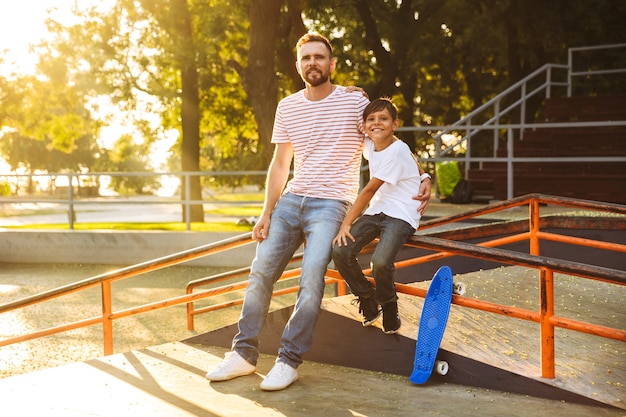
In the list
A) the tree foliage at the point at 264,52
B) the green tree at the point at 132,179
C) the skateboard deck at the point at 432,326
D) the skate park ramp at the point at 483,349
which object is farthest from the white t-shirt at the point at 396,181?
the green tree at the point at 132,179

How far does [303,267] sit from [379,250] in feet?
1.55

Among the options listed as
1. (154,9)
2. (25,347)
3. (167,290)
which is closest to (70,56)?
(154,9)

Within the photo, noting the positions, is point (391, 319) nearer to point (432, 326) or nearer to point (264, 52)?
point (432, 326)

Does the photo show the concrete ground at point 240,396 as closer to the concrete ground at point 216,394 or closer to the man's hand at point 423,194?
the concrete ground at point 216,394

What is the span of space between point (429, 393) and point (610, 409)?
3.27 feet

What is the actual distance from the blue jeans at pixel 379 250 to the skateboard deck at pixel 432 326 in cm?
25

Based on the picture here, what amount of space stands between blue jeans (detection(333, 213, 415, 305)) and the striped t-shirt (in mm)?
282

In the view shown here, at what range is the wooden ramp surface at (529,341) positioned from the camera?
16.4ft

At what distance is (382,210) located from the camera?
5.24 m

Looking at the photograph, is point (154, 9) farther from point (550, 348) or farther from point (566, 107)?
point (550, 348)

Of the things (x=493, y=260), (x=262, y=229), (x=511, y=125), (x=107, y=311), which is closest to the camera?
(x=493, y=260)

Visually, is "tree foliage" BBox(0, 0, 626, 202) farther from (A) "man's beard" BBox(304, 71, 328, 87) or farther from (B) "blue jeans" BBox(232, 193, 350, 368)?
(B) "blue jeans" BBox(232, 193, 350, 368)

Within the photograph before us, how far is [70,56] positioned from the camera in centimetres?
2720

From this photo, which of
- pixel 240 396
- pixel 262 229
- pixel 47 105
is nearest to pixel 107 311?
pixel 262 229
